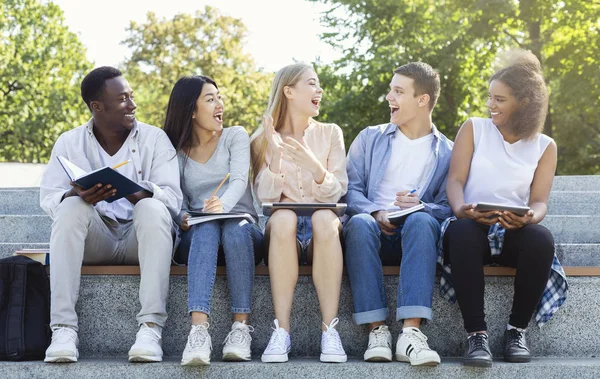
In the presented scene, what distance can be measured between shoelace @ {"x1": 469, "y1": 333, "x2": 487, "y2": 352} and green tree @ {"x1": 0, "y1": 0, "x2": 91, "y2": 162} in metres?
19.9

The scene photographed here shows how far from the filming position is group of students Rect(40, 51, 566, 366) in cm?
351

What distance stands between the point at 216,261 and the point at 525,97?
1.79 m

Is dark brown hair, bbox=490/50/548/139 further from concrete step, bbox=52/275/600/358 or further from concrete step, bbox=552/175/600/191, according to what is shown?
concrete step, bbox=552/175/600/191

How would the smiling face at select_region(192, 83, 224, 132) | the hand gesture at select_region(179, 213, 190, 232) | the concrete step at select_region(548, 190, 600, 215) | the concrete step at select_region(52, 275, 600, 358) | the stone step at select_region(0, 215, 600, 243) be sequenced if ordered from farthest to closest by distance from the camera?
the concrete step at select_region(548, 190, 600, 215) < the stone step at select_region(0, 215, 600, 243) < the smiling face at select_region(192, 83, 224, 132) < the hand gesture at select_region(179, 213, 190, 232) < the concrete step at select_region(52, 275, 600, 358)

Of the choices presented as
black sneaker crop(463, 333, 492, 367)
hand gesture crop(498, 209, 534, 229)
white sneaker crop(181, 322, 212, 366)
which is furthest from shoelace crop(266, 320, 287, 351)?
hand gesture crop(498, 209, 534, 229)

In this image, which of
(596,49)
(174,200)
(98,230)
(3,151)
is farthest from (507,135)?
(3,151)

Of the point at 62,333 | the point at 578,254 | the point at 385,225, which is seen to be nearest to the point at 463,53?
the point at 578,254

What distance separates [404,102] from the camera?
4324mm

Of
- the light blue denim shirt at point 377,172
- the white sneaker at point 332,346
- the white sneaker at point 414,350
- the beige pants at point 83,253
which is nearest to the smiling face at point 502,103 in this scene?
the light blue denim shirt at point 377,172

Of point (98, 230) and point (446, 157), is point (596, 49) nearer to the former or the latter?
point (446, 157)

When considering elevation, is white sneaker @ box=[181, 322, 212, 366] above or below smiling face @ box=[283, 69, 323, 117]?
below

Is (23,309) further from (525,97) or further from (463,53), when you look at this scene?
(463,53)

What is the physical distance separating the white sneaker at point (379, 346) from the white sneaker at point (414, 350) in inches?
2.0

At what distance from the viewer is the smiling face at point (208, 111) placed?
4.25 metres
